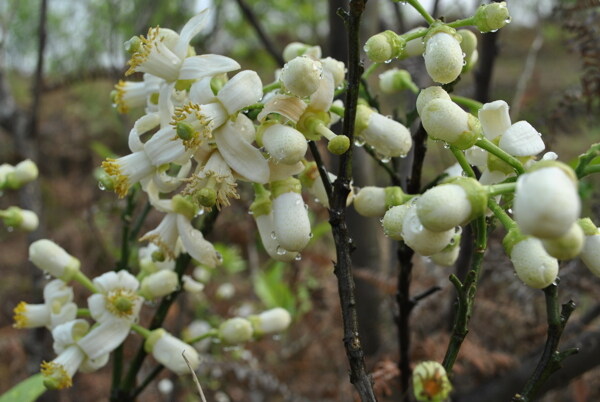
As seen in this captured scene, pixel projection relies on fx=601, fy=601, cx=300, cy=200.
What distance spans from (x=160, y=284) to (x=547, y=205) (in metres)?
0.71

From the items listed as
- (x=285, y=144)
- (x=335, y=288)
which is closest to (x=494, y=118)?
(x=285, y=144)

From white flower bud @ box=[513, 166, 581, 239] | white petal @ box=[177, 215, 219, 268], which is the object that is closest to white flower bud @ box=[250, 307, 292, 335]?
white petal @ box=[177, 215, 219, 268]

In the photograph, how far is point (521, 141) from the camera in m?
0.74

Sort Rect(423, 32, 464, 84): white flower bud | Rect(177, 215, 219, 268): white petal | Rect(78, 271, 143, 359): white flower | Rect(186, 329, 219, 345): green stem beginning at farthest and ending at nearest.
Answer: Rect(186, 329, 219, 345): green stem
Rect(78, 271, 143, 359): white flower
Rect(177, 215, 219, 268): white petal
Rect(423, 32, 464, 84): white flower bud

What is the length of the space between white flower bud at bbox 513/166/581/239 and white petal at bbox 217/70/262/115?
406 mm

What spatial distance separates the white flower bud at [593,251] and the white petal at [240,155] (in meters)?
0.40

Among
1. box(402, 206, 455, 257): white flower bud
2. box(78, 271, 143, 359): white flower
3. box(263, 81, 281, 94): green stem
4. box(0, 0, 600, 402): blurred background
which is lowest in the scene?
box(0, 0, 600, 402): blurred background

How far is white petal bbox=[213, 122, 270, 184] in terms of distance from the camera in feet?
2.62

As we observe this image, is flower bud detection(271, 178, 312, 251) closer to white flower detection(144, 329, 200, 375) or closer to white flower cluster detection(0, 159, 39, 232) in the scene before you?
white flower detection(144, 329, 200, 375)

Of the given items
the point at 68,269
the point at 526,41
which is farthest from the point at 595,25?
the point at 526,41

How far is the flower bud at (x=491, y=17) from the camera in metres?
0.74

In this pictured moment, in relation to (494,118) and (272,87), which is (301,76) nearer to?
(272,87)

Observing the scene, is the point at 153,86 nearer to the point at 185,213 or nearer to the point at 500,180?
the point at 185,213

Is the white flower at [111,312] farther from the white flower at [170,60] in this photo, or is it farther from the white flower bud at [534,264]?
the white flower bud at [534,264]
